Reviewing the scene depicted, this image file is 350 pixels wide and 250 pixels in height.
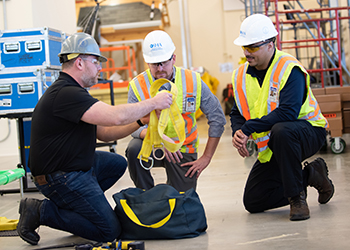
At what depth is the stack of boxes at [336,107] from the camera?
496 cm

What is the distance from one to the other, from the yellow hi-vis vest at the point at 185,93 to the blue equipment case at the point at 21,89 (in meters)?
1.55

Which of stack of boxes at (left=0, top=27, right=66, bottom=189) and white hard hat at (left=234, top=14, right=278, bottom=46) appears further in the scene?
stack of boxes at (left=0, top=27, right=66, bottom=189)

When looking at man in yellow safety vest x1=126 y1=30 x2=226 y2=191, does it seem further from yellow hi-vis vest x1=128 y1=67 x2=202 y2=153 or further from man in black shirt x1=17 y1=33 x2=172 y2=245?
man in black shirt x1=17 y1=33 x2=172 y2=245

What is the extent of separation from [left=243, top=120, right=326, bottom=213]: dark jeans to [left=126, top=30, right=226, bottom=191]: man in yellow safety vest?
0.42m

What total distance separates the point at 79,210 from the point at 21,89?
2.25 meters

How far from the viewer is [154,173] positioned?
4922mm

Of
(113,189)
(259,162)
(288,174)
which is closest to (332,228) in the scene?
(288,174)

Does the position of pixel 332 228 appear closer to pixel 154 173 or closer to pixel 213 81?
pixel 154 173

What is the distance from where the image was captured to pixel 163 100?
235 cm

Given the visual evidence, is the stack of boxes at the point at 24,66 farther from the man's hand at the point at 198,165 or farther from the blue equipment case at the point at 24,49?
the man's hand at the point at 198,165

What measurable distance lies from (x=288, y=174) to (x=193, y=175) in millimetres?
767

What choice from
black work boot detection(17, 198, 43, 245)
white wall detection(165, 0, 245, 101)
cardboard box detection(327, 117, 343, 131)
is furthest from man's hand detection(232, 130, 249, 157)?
white wall detection(165, 0, 245, 101)

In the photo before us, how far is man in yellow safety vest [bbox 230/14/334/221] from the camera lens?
2547 millimetres

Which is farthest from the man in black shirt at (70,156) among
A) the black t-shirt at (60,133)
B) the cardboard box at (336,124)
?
the cardboard box at (336,124)
